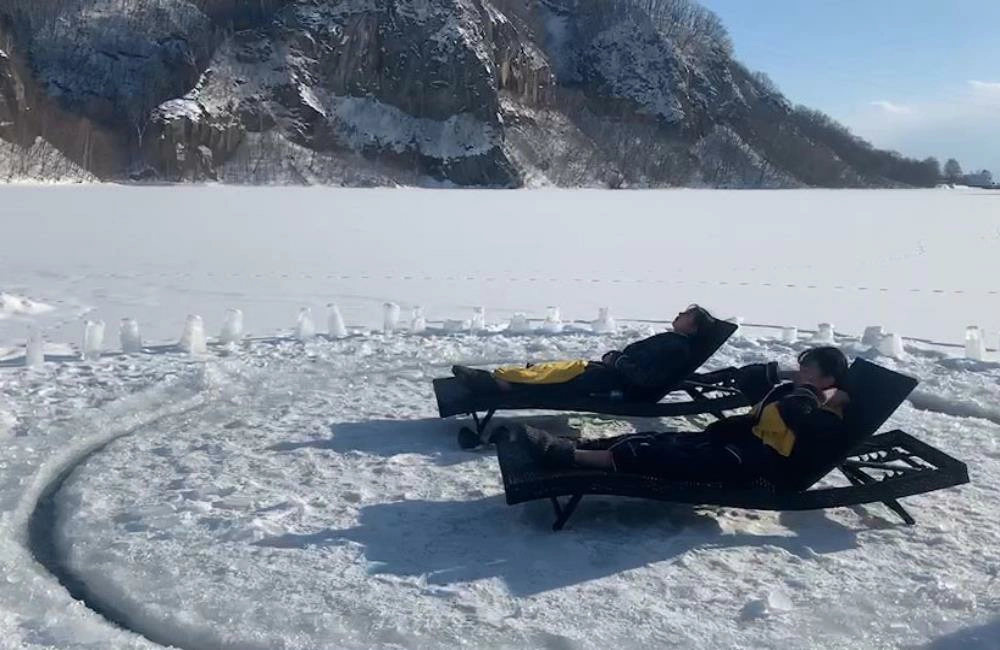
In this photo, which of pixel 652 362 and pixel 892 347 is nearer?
pixel 652 362

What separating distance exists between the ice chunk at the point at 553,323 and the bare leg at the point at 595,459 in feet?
18.4

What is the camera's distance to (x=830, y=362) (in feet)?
16.9

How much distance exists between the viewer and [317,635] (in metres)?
4.02

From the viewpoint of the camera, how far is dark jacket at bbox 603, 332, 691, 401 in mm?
6707

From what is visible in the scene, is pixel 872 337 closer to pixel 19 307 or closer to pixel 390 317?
pixel 390 317

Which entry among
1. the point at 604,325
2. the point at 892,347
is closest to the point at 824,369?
the point at 892,347

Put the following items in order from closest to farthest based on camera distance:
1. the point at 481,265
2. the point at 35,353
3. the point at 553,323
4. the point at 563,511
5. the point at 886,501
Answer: the point at 563,511 → the point at 886,501 → the point at 35,353 → the point at 553,323 → the point at 481,265

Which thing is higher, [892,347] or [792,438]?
[792,438]

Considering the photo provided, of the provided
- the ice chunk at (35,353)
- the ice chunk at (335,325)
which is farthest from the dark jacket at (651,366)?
the ice chunk at (35,353)

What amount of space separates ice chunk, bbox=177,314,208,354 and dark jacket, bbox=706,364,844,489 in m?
5.67

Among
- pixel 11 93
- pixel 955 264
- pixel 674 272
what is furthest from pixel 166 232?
pixel 11 93

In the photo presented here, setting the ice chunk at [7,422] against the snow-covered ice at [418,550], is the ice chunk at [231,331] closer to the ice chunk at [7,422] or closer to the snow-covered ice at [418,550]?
the snow-covered ice at [418,550]

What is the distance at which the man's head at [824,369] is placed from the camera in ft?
16.9

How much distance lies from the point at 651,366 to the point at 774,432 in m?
1.73
